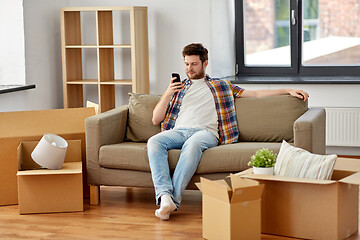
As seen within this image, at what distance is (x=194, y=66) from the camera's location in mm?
4090

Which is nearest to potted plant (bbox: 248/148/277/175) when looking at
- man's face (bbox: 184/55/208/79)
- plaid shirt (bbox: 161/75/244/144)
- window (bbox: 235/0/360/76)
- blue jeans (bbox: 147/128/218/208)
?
blue jeans (bbox: 147/128/218/208)

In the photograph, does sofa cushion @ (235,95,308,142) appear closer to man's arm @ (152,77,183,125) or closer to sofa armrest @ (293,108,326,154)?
sofa armrest @ (293,108,326,154)

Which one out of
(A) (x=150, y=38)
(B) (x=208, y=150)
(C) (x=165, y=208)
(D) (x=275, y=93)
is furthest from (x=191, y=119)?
(A) (x=150, y=38)

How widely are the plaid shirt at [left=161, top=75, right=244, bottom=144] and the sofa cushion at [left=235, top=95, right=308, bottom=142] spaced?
2.6 inches

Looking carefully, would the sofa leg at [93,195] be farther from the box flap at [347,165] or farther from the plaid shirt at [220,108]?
the box flap at [347,165]

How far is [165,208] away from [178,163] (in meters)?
0.30

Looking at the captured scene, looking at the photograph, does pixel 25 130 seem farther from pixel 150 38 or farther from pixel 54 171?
pixel 150 38

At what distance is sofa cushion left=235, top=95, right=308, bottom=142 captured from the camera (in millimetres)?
4051

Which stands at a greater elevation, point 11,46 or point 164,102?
point 11,46

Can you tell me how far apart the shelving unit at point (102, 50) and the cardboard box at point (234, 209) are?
8.70ft

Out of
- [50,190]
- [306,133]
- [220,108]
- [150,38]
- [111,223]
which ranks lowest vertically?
[111,223]

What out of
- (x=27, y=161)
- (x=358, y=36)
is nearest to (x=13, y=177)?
(x=27, y=161)

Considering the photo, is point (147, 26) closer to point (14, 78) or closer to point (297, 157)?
point (14, 78)

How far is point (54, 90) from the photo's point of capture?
601cm
